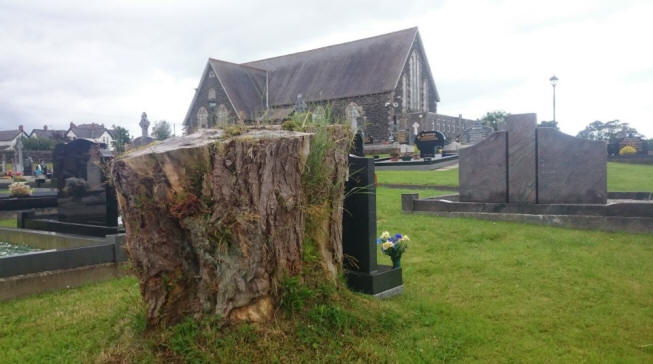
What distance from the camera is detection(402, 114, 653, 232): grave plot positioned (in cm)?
941

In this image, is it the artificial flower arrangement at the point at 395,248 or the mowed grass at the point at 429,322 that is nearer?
the mowed grass at the point at 429,322

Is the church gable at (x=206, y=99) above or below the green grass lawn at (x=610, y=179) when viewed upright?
above

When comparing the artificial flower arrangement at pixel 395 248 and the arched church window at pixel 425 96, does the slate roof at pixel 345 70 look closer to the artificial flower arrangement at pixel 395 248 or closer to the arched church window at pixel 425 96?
the arched church window at pixel 425 96

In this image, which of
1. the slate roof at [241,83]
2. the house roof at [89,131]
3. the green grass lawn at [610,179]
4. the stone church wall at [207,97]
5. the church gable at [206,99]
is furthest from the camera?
the house roof at [89,131]

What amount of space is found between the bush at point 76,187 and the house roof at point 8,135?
251ft

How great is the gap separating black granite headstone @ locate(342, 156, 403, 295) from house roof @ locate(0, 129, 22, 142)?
82449 mm

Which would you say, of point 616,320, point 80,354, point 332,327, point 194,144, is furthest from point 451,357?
point 80,354

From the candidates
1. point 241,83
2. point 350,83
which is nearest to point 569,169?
point 350,83

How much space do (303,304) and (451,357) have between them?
1266 millimetres

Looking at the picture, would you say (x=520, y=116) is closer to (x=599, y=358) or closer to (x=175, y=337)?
(x=599, y=358)

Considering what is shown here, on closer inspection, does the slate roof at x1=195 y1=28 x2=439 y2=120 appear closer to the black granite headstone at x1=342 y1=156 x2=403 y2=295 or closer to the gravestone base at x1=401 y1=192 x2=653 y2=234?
the gravestone base at x1=401 y1=192 x2=653 y2=234

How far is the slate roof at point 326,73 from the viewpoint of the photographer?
40.9 m

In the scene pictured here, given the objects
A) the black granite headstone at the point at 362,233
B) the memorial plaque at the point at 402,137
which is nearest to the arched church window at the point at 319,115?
the black granite headstone at the point at 362,233

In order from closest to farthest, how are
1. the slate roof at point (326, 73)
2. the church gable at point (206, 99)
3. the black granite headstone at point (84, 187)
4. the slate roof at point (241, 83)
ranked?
the black granite headstone at point (84, 187) → the slate roof at point (326, 73) → the slate roof at point (241, 83) → the church gable at point (206, 99)
